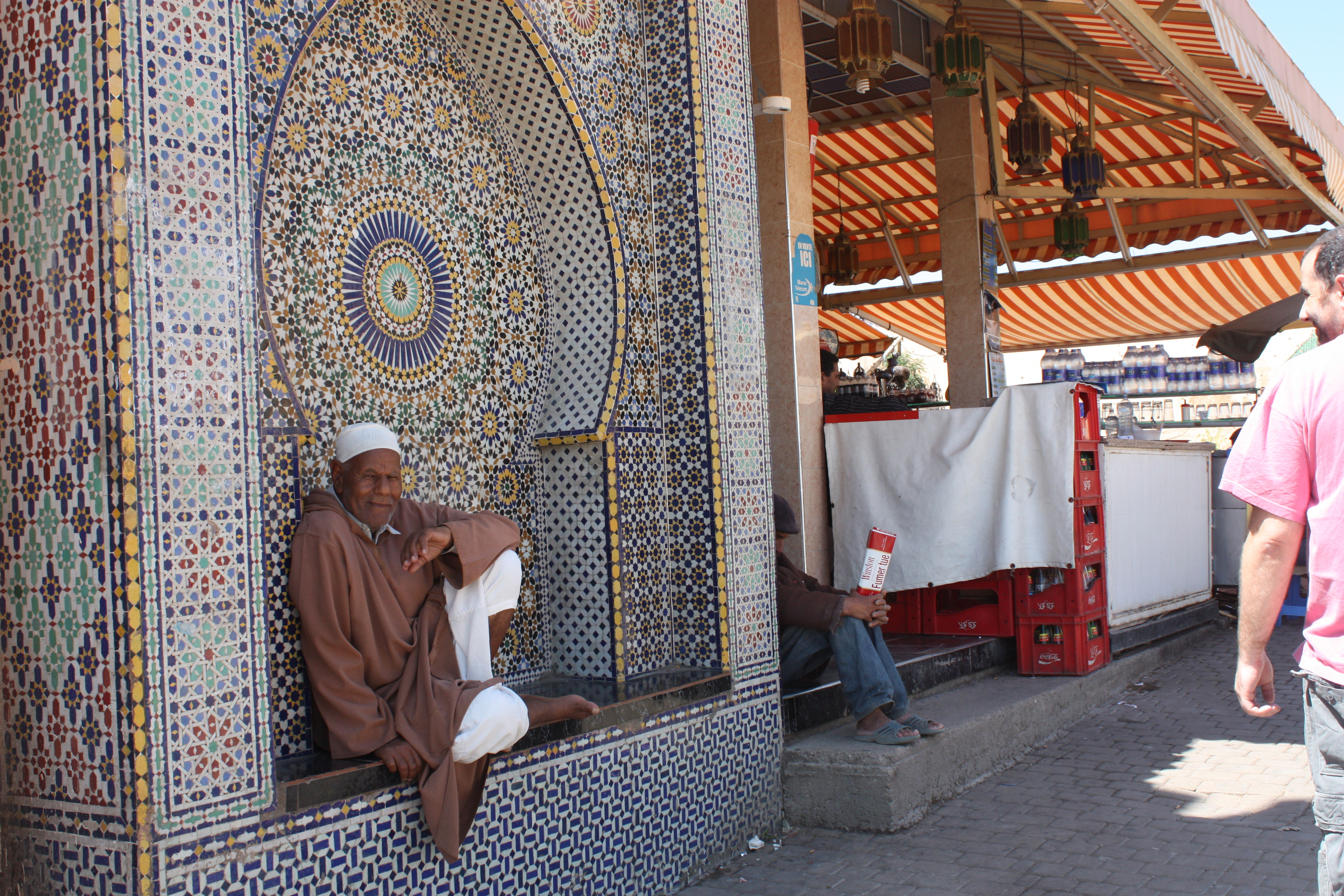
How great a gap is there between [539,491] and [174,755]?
1.98 m

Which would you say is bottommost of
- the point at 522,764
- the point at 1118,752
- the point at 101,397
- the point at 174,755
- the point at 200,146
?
the point at 1118,752

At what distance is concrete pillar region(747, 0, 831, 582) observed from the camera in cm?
609

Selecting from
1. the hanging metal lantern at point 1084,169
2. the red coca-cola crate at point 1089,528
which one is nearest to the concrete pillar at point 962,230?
the hanging metal lantern at point 1084,169

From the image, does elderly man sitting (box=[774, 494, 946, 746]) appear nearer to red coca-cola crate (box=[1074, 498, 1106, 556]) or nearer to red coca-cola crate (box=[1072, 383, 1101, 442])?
red coca-cola crate (box=[1074, 498, 1106, 556])

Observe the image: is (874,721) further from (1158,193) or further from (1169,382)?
(1169,382)

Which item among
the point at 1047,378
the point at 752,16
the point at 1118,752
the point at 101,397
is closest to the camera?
the point at 101,397

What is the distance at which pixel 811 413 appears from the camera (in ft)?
20.5

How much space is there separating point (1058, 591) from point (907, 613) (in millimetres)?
895

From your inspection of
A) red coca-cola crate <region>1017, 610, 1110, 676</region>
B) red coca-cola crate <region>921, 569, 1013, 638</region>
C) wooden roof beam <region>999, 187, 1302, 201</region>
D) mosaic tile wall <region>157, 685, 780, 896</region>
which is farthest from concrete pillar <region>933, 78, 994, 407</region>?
mosaic tile wall <region>157, 685, 780, 896</region>

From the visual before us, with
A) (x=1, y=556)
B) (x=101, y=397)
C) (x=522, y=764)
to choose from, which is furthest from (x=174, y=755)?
(x=522, y=764)

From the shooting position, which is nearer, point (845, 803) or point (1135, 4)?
point (845, 803)

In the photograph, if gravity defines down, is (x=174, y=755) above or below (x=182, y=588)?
below

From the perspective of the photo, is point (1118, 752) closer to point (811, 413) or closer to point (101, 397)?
point (811, 413)

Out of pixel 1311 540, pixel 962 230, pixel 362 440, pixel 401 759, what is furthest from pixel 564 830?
pixel 962 230
